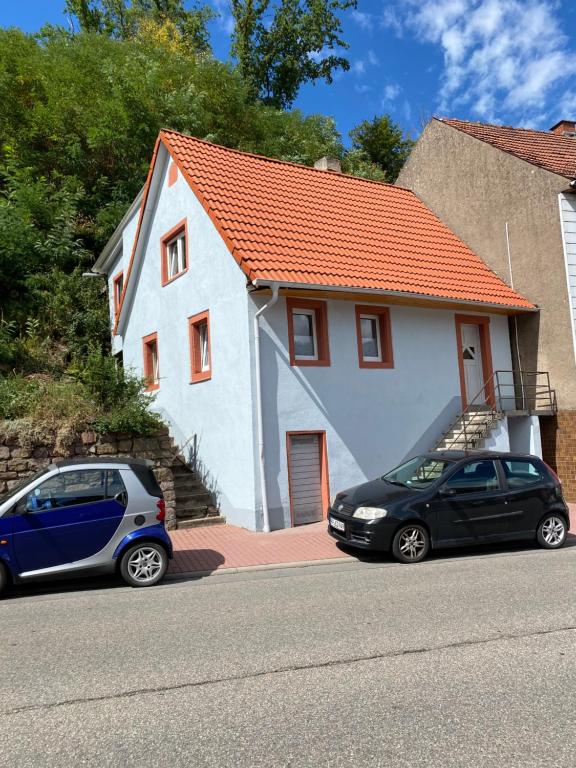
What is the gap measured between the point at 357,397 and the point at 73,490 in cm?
692

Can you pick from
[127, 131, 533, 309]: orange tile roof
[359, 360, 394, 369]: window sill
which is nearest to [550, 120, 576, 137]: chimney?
[127, 131, 533, 309]: orange tile roof

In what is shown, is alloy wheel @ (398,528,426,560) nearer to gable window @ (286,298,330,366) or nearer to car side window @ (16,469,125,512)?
car side window @ (16,469,125,512)

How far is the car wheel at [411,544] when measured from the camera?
8.64 metres

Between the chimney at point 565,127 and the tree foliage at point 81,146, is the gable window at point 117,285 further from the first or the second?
the chimney at point 565,127

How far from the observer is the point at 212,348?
13.1 meters

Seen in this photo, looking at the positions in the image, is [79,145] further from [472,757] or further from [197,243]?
[472,757]

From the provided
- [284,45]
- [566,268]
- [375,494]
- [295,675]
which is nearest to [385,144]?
[284,45]

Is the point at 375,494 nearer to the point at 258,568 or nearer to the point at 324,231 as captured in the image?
the point at 258,568

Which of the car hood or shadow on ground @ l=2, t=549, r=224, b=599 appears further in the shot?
the car hood

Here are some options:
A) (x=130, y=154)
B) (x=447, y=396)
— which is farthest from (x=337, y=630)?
(x=130, y=154)

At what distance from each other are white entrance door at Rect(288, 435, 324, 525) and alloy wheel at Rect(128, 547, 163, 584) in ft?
14.7

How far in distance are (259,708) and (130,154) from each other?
76.1 ft

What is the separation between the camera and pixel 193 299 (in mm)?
14148

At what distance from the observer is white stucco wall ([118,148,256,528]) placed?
11.9m
